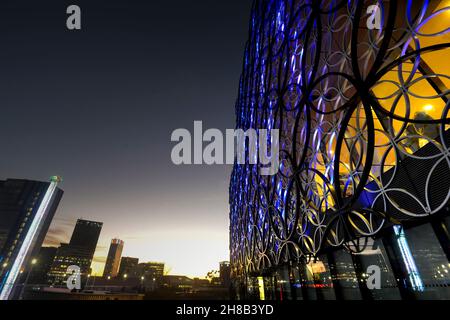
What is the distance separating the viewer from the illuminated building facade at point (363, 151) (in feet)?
21.7

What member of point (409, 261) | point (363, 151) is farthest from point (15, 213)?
point (409, 261)

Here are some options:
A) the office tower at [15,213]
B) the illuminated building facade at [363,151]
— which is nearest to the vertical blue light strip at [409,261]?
the illuminated building facade at [363,151]

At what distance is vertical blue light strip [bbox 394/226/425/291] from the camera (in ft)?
23.1

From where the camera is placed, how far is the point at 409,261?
24.1ft

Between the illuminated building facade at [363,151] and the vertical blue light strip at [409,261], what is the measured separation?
0.03m

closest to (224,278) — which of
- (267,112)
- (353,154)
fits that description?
(267,112)

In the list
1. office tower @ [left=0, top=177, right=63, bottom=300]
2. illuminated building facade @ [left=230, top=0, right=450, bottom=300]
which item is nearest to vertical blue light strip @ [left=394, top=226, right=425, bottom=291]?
illuminated building facade @ [left=230, top=0, right=450, bottom=300]

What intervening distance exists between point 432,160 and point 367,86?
2.96 metres

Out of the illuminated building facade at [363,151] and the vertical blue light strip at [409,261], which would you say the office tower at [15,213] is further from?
the vertical blue light strip at [409,261]

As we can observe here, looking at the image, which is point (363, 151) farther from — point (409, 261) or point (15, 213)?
point (15, 213)

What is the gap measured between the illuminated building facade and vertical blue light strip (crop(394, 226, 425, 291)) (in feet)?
0.11

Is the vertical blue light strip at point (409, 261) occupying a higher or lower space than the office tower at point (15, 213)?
lower
